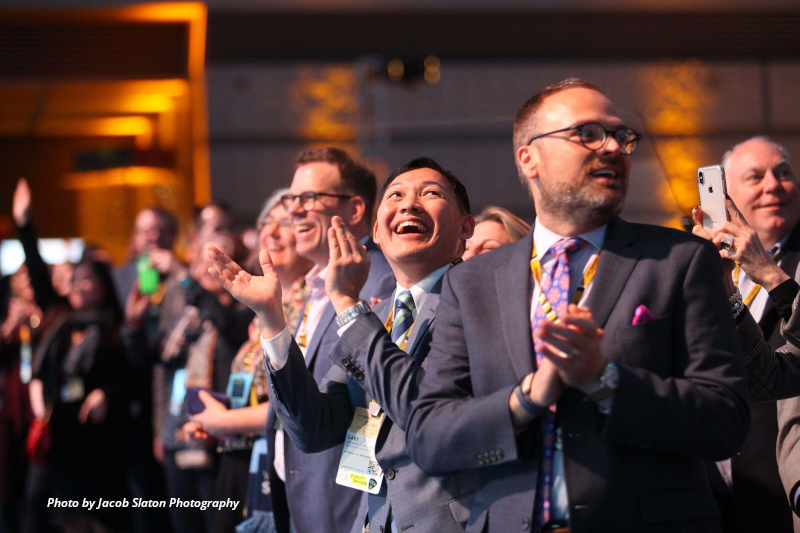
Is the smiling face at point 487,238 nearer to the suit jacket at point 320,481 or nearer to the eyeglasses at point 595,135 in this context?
the suit jacket at point 320,481

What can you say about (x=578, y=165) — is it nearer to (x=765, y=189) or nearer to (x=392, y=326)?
(x=392, y=326)

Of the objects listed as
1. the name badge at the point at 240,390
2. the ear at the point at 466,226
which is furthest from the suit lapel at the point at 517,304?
the name badge at the point at 240,390

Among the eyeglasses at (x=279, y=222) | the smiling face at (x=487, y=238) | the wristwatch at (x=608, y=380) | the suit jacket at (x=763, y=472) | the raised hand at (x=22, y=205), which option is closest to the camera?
the wristwatch at (x=608, y=380)

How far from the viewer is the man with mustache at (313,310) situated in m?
2.20

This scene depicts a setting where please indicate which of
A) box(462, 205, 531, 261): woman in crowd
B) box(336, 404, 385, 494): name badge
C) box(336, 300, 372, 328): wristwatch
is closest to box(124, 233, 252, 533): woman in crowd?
box(462, 205, 531, 261): woman in crowd

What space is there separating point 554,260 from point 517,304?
0.43 ft

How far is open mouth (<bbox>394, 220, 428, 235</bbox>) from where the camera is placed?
7.29ft

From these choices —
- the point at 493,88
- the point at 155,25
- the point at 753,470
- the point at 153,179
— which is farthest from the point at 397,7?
the point at 753,470

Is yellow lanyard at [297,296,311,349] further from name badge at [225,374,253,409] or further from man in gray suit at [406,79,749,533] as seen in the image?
man in gray suit at [406,79,749,533]

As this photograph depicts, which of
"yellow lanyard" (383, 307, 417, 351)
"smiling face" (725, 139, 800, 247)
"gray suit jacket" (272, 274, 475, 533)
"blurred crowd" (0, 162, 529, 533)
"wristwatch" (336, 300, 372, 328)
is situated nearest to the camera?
"gray suit jacket" (272, 274, 475, 533)

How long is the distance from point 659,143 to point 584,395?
6413 millimetres

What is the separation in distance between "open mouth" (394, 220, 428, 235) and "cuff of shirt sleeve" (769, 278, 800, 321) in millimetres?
957

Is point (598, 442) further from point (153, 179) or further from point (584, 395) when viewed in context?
point (153, 179)

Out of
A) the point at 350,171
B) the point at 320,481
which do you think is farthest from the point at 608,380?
the point at 350,171
